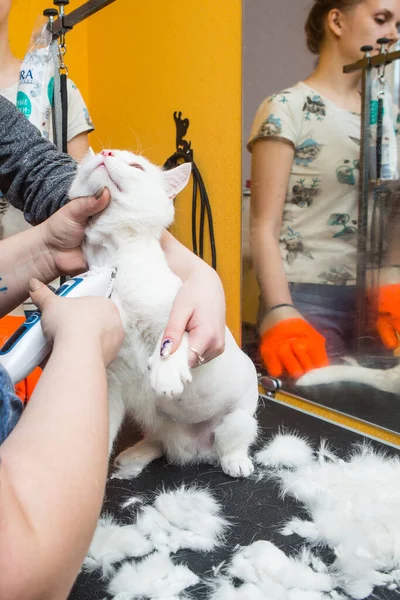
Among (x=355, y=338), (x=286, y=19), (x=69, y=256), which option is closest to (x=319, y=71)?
(x=286, y=19)

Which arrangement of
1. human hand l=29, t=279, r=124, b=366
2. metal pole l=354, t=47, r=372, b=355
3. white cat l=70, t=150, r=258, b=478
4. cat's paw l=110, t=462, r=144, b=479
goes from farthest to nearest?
1. metal pole l=354, t=47, r=372, b=355
2. cat's paw l=110, t=462, r=144, b=479
3. white cat l=70, t=150, r=258, b=478
4. human hand l=29, t=279, r=124, b=366

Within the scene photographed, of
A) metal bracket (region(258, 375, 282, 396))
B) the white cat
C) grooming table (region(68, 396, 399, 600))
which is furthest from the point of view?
metal bracket (region(258, 375, 282, 396))

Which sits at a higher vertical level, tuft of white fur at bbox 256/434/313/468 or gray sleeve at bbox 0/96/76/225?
gray sleeve at bbox 0/96/76/225

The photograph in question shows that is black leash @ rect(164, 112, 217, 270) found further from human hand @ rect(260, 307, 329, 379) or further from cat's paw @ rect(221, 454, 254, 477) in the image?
cat's paw @ rect(221, 454, 254, 477)

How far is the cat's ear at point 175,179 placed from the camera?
91 cm

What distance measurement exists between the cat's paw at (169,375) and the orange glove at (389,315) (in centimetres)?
64

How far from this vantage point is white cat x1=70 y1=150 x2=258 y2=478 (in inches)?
31.5

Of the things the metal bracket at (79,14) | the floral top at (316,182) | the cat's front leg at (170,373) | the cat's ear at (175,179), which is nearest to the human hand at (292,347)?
the floral top at (316,182)

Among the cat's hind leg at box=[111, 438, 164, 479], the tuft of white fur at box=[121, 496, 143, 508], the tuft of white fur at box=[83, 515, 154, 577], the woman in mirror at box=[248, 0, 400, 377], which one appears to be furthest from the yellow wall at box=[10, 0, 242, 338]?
the tuft of white fur at box=[83, 515, 154, 577]

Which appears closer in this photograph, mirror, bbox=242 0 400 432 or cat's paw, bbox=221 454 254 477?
cat's paw, bbox=221 454 254 477

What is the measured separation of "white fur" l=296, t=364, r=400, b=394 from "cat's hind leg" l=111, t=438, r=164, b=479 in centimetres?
54

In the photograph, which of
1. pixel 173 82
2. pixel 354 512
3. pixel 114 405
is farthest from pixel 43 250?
pixel 173 82

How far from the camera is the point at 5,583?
33 centimetres

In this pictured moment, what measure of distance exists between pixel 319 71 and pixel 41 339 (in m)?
0.96
